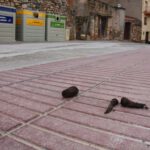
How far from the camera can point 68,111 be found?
189 cm

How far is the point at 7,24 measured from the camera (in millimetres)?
10195

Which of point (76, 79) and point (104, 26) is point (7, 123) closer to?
point (76, 79)

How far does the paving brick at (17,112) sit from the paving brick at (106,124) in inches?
7.0

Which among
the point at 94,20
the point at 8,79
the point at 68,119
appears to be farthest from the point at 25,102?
the point at 94,20

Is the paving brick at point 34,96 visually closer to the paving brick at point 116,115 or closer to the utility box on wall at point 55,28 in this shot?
the paving brick at point 116,115

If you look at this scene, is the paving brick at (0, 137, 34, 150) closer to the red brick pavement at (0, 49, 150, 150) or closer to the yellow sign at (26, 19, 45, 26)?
the red brick pavement at (0, 49, 150, 150)

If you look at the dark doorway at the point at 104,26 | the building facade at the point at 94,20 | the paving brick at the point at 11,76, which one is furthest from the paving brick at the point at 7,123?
the dark doorway at the point at 104,26

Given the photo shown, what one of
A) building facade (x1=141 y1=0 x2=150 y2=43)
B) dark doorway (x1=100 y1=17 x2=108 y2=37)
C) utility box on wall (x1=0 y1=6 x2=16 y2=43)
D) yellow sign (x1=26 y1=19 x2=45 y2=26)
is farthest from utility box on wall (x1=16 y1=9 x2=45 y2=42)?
building facade (x1=141 y1=0 x2=150 y2=43)

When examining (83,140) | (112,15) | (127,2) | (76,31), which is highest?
(127,2)

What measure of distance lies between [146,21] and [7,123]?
29.7 m

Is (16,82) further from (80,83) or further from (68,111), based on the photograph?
(68,111)

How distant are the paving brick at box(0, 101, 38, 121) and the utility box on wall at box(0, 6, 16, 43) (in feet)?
28.4

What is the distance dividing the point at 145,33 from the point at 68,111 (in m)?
28.9

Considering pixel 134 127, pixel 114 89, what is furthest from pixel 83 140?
pixel 114 89
